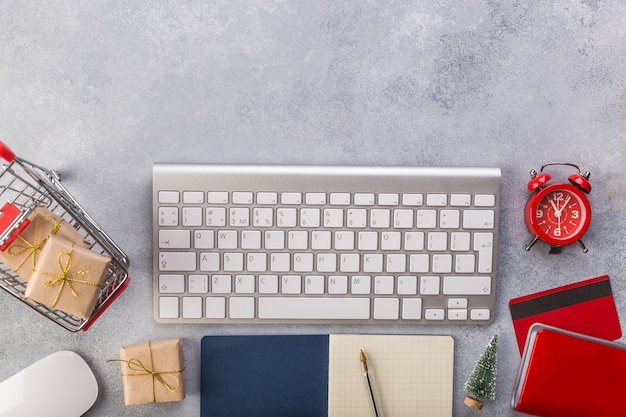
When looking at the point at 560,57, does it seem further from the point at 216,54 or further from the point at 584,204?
the point at 216,54

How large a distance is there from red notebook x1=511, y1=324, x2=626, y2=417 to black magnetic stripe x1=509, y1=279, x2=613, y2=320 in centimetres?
5

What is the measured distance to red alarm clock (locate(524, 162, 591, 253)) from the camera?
0.98 meters

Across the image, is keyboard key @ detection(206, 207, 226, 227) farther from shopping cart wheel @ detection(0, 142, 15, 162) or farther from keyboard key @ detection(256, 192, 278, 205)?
shopping cart wheel @ detection(0, 142, 15, 162)

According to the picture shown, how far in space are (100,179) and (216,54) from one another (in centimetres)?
32

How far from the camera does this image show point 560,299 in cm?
103

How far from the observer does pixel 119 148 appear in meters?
1.00

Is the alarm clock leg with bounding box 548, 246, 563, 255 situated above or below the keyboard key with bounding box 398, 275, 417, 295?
above

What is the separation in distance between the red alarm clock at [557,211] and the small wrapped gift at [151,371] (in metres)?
0.71

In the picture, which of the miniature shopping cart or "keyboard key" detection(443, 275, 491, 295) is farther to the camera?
"keyboard key" detection(443, 275, 491, 295)

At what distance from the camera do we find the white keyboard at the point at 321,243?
0.98m

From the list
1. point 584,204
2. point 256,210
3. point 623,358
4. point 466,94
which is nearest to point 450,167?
point 466,94

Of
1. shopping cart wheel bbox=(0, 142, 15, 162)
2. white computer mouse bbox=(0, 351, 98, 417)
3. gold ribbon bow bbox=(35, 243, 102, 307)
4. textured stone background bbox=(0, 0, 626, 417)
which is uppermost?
textured stone background bbox=(0, 0, 626, 417)

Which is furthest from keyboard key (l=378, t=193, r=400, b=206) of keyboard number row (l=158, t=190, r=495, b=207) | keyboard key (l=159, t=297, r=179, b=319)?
keyboard key (l=159, t=297, r=179, b=319)

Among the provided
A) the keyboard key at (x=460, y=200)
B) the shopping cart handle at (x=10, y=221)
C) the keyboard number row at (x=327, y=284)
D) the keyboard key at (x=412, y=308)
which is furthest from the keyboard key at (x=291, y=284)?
the shopping cart handle at (x=10, y=221)
